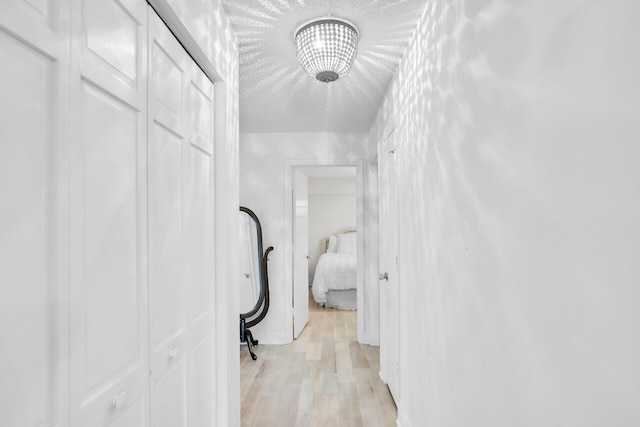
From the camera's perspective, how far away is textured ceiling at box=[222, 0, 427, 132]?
1.84 meters

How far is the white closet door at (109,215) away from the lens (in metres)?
0.83

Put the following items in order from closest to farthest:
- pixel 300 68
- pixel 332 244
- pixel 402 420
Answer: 1. pixel 402 420
2. pixel 300 68
3. pixel 332 244

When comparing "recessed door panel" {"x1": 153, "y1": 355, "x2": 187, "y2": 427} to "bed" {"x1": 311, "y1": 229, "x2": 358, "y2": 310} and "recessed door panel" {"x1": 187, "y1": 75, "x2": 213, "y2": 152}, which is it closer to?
"recessed door panel" {"x1": 187, "y1": 75, "x2": 213, "y2": 152}

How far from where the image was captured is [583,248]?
0.71 metres

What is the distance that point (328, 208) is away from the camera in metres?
7.99

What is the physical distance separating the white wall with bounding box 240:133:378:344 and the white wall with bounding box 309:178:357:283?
361 cm

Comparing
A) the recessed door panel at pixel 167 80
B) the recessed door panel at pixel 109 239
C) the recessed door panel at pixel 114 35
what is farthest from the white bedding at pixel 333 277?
the recessed door panel at pixel 114 35

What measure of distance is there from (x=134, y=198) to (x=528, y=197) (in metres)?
1.04

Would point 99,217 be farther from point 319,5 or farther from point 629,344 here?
point 319,5

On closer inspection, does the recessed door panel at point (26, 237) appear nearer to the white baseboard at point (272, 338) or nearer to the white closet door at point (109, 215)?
the white closet door at point (109, 215)

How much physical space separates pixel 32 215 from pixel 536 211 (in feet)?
3.37

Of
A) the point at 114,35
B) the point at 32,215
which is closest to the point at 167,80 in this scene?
the point at 114,35

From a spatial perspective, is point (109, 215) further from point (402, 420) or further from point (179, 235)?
point (402, 420)

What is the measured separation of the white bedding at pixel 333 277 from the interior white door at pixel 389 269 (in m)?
2.44
